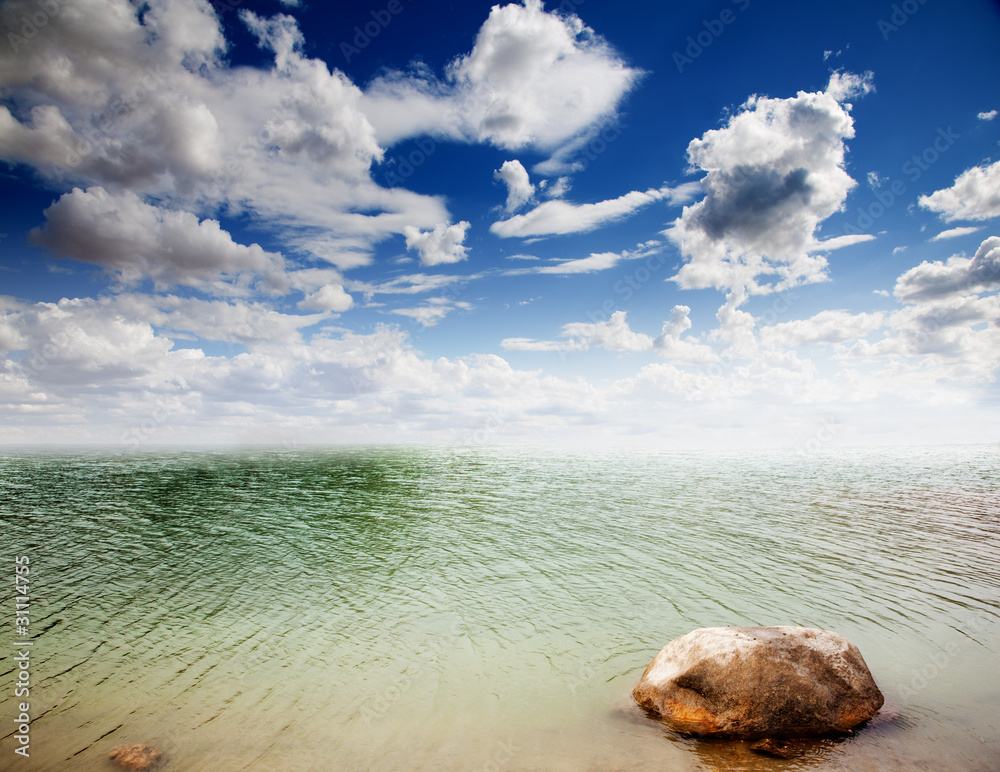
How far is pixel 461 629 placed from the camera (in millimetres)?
17156

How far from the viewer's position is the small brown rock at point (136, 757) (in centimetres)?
983

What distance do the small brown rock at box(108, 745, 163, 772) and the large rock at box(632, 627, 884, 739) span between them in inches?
457

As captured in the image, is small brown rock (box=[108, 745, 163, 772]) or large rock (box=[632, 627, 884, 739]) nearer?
small brown rock (box=[108, 745, 163, 772])

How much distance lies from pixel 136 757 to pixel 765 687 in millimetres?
14405

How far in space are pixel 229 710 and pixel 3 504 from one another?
60.3 metres

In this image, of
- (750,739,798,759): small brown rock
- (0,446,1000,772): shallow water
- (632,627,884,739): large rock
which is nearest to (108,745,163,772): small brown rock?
(0,446,1000,772): shallow water

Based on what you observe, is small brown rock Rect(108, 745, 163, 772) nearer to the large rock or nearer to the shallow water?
the shallow water

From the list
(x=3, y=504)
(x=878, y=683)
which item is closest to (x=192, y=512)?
(x=3, y=504)

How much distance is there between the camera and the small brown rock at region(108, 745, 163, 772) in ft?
32.2

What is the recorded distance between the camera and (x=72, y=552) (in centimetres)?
2802

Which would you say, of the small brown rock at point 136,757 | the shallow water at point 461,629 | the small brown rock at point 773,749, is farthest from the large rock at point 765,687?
the small brown rock at point 136,757

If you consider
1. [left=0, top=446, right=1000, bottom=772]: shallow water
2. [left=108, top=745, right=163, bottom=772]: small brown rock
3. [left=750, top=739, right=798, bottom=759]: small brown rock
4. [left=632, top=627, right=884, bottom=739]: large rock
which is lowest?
[left=0, top=446, right=1000, bottom=772]: shallow water

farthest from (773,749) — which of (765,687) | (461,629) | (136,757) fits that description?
(136,757)

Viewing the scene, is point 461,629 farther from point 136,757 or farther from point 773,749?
point 773,749
